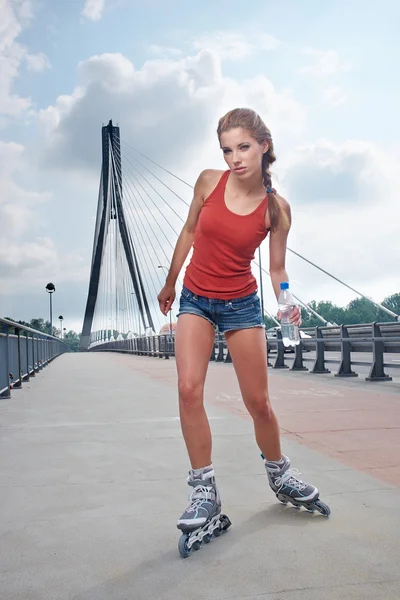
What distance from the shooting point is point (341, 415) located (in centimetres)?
754

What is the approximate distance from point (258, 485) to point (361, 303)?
134363mm

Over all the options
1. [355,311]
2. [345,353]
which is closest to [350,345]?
[345,353]

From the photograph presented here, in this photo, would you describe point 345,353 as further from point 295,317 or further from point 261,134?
point 261,134

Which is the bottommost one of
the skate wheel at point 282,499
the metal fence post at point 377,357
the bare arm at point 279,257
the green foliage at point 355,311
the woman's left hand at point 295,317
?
the skate wheel at point 282,499

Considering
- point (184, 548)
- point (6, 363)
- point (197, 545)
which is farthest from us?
point (6, 363)

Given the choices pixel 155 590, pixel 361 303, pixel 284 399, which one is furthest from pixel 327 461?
pixel 361 303

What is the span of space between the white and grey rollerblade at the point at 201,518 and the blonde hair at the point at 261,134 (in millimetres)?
1214

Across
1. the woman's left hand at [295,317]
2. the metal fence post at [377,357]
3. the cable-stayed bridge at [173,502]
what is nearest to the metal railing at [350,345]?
the metal fence post at [377,357]

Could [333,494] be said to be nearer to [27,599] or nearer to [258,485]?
[258,485]

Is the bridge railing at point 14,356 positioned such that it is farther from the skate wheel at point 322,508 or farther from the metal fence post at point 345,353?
the skate wheel at point 322,508

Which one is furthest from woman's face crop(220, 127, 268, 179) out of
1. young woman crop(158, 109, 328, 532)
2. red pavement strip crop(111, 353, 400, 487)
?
red pavement strip crop(111, 353, 400, 487)

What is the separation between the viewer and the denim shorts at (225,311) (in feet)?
11.4

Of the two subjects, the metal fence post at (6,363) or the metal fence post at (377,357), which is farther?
the metal fence post at (377,357)

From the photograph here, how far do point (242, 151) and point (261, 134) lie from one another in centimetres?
12
